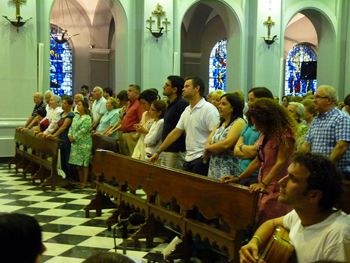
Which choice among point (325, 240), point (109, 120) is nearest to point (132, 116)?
point (109, 120)

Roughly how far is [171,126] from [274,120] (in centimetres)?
217

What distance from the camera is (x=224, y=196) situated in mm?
3824

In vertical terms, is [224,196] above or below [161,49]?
below

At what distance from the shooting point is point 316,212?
2.43 m

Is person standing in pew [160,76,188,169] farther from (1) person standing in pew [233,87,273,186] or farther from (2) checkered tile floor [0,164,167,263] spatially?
(1) person standing in pew [233,87,273,186]

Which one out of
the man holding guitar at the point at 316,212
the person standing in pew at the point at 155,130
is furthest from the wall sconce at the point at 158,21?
the man holding guitar at the point at 316,212

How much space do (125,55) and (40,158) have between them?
4.75 meters

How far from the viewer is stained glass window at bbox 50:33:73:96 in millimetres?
19359

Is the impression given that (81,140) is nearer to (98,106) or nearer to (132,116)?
(132,116)

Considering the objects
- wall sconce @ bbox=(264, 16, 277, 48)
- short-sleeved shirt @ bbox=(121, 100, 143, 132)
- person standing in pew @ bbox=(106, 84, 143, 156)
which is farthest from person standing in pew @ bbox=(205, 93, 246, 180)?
wall sconce @ bbox=(264, 16, 277, 48)

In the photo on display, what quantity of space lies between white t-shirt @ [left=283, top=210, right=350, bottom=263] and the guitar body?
0.05 m

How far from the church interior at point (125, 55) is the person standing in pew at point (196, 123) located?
3.05ft

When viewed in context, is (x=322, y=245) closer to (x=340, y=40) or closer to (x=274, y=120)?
(x=274, y=120)

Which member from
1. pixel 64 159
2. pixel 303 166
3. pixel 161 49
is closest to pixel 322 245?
pixel 303 166
